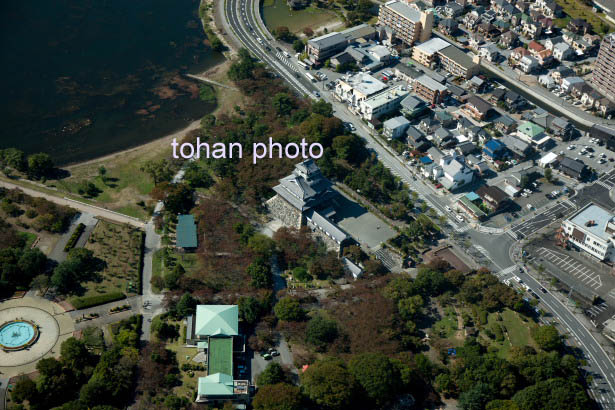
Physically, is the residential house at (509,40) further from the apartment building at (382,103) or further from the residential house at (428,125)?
the residential house at (428,125)

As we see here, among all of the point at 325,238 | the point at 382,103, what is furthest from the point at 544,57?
the point at 325,238

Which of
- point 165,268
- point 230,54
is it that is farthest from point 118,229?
point 230,54

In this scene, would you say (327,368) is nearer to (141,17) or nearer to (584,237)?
(584,237)

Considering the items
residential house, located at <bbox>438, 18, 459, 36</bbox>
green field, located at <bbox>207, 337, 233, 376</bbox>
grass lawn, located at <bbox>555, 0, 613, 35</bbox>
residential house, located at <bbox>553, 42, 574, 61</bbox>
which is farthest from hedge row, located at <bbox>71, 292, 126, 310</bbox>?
grass lawn, located at <bbox>555, 0, 613, 35</bbox>

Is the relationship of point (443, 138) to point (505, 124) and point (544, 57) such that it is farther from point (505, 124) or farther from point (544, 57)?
point (544, 57)

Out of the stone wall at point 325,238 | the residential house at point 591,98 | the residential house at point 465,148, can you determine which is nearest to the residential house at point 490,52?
the residential house at point 591,98

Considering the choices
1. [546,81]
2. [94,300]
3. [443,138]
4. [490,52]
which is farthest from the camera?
[490,52]
